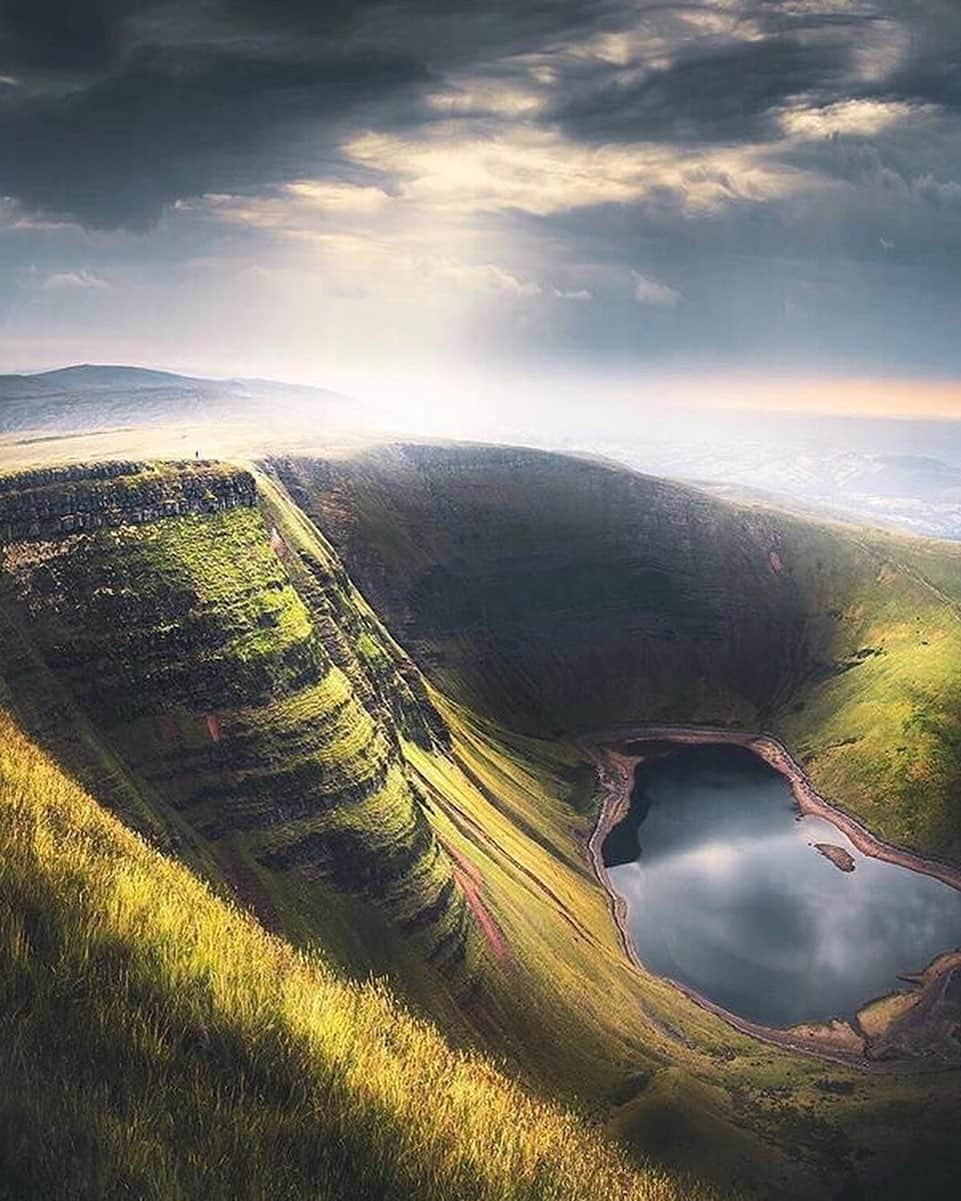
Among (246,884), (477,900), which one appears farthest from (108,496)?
(477,900)

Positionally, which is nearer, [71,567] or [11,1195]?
[11,1195]

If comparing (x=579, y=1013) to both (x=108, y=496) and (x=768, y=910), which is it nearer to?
(x=768, y=910)

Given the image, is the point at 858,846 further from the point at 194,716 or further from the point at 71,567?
the point at 71,567

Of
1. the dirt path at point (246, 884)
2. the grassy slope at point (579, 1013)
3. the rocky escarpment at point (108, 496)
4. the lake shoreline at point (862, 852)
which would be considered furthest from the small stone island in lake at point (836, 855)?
the rocky escarpment at point (108, 496)

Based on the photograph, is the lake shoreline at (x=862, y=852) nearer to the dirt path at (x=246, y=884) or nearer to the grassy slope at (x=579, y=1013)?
the grassy slope at (x=579, y=1013)

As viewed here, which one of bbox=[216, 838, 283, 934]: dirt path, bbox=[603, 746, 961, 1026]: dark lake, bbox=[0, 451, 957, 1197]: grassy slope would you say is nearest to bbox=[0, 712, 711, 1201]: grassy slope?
bbox=[0, 451, 957, 1197]: grassy slope

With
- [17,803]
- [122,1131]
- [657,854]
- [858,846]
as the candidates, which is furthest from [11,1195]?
[858,846]
